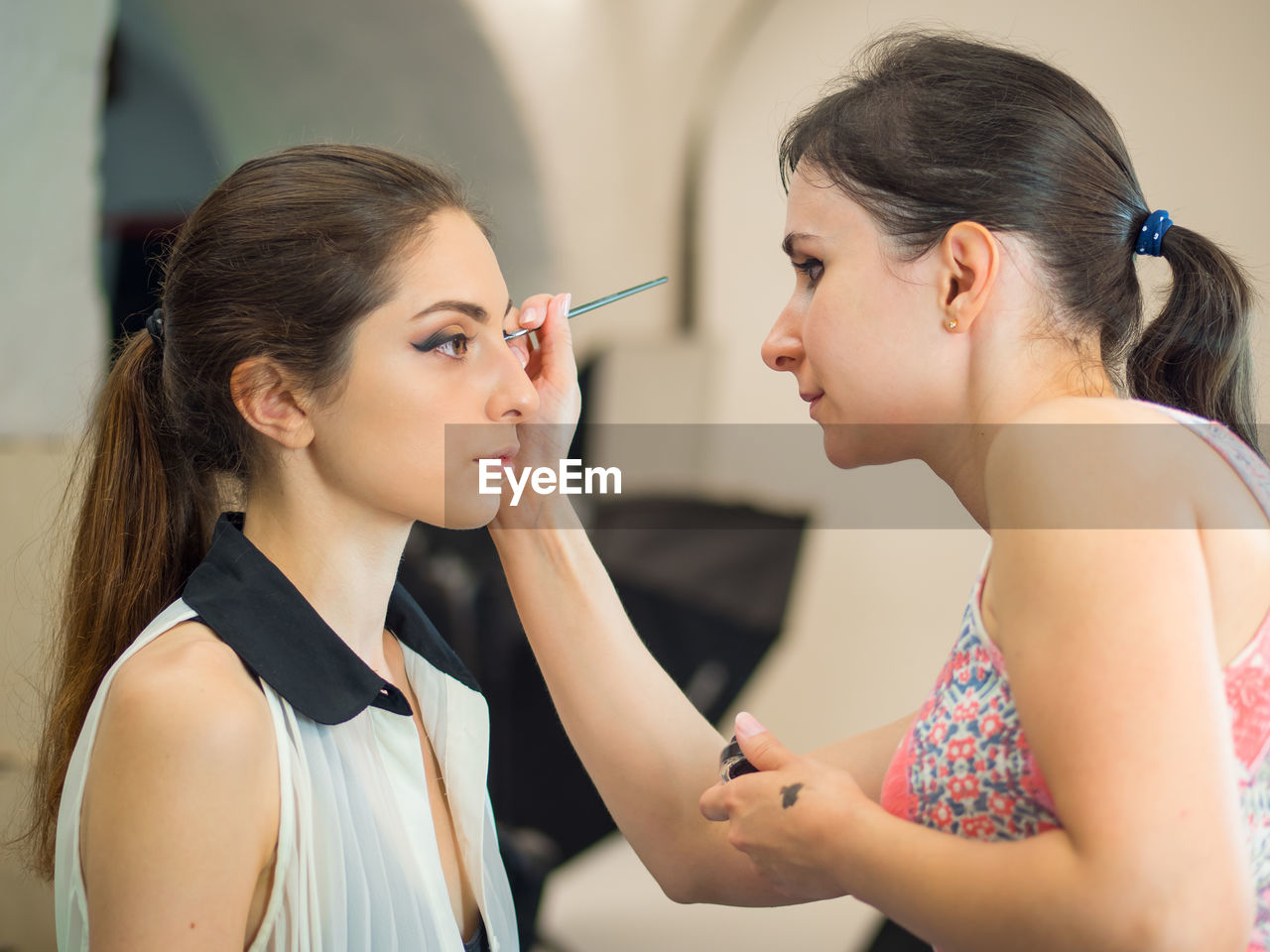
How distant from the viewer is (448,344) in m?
1.11

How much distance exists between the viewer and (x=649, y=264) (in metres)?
2.28

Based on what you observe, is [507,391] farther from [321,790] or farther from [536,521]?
[321,790]

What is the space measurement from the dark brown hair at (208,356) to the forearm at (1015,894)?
710 millimetres

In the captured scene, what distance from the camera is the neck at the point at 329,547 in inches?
42.6

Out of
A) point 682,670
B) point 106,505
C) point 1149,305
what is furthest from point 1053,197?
point 682,670

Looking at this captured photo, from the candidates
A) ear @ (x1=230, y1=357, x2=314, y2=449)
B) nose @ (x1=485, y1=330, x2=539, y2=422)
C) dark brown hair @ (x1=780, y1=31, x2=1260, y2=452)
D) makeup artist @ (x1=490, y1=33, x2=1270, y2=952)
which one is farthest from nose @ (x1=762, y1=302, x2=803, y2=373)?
ear @ (x1=230, y1=357, x2=314, y2=449)

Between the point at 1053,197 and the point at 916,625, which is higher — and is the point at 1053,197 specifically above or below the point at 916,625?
above

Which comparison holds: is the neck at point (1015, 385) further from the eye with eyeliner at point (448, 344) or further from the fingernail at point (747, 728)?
the eye with eyeliner at point (448, 344)

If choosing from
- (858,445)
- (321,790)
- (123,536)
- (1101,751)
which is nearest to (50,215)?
(123,536)

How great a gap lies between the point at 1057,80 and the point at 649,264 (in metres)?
1.37

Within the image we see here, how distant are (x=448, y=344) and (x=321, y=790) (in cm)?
47

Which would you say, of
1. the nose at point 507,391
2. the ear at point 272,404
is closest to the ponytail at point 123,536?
the ear at point 272,404

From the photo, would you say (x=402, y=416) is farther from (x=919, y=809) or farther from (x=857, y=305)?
(x=919, y=809)

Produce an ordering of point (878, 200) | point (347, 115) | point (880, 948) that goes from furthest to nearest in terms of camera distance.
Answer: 1. point (347, 115)
2. point (880, 948)
3. point (878, 200)
